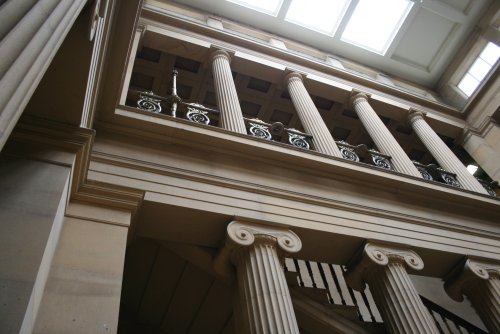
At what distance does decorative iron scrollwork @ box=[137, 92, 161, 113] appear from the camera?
302 inches

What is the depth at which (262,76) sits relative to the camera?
12.5 metres

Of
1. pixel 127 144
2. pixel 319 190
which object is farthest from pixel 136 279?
pixel 319 190

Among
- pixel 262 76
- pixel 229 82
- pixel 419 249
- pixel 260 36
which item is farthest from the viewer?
pixel 260 36

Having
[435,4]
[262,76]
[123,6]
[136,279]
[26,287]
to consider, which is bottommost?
[136,279]

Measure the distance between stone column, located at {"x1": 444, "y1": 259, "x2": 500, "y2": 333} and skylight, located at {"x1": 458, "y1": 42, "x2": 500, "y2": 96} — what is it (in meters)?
9.91

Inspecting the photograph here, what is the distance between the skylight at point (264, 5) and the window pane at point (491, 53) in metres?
7.84

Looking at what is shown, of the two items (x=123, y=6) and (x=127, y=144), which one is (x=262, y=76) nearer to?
(x=127, y=144)

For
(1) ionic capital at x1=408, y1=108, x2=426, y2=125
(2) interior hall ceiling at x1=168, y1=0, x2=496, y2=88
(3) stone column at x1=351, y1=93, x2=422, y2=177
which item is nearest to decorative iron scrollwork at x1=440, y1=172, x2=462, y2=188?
(3) stone column at x1=351, y1=93, x2=422, y2=177

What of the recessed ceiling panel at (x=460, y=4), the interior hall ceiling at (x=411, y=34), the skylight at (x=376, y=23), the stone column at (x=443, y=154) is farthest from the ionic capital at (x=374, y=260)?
the recessed ceiling panel at (x=460, y=4)

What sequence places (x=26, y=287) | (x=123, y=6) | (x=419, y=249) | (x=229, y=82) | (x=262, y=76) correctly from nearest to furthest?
(x=26, y=287) < (x=123, y=6) < (x=419, y=249) < (x=229, y=82) < (x=262, y=76)

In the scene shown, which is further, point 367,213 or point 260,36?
point 260,36

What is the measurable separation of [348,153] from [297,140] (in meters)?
1.35

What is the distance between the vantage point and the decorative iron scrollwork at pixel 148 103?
Result: 7664mm

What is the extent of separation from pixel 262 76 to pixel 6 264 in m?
10.3
